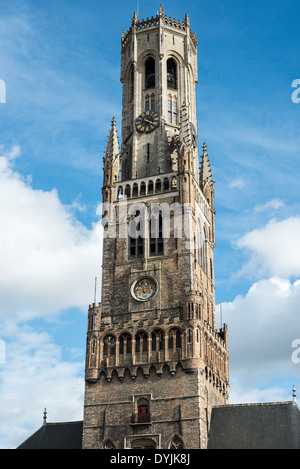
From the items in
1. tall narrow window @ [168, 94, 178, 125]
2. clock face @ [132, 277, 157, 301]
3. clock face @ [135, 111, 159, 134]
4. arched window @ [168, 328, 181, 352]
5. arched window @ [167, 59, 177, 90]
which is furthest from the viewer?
arched window @ [167, 59, 177, 90]

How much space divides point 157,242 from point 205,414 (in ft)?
55.0

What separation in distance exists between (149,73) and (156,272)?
26008 millimetres

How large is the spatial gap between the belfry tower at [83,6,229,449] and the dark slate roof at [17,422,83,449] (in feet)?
16.3

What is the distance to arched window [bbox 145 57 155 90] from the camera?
251ft

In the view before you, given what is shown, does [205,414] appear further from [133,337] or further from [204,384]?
[133,337]

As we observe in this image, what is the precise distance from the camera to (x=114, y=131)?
73.8 metres

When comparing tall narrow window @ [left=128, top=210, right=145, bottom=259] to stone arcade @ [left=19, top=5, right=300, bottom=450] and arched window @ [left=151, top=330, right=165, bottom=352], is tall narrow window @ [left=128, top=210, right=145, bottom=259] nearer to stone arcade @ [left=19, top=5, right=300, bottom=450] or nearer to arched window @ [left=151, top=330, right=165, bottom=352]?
stone arcade @ [left=19, top=5, right=300, bottom=450]

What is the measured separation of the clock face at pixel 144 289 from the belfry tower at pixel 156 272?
0.31 ft

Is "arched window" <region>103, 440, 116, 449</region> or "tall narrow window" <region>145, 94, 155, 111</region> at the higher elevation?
"tall narrow window" <region>145, 94, 155, 111</region>

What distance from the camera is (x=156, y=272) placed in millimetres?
63031

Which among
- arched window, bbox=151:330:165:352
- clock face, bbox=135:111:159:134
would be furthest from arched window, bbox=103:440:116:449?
clock face, bbox=135:111:159:134

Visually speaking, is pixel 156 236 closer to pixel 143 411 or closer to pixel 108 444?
pixel 143 411

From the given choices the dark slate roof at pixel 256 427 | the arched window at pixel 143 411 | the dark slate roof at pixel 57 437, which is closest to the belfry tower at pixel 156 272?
the arched window at pixel 143 411

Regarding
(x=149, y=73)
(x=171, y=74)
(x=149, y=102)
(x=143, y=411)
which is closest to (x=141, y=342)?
(x=143, y=411)
